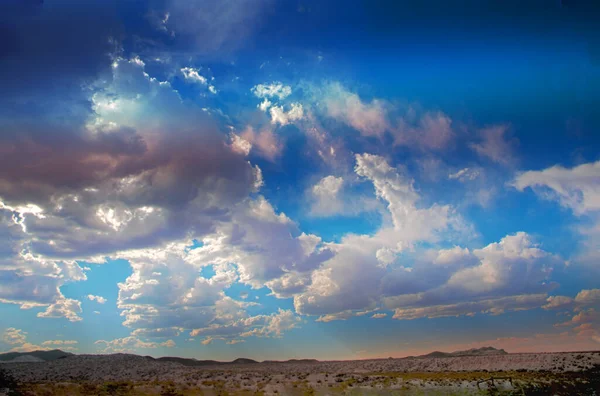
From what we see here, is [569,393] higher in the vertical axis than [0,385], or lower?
lower

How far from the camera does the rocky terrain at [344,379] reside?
192 ft

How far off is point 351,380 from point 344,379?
2.63 meters

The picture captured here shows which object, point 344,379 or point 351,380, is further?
point 344,379

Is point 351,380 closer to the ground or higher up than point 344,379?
higher up

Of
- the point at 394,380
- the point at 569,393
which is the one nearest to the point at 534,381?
the point at 569,393

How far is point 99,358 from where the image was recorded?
369 feet

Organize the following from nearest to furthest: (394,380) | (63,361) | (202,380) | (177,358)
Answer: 1. (394,380)
2. (202,380)
3. (63,361)
4. (177,358)

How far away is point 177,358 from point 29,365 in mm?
70901

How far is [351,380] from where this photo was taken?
68.8m

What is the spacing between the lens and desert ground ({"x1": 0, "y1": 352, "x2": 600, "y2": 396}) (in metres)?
57.8

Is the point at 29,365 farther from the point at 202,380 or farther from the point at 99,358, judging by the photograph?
the point at 202,380

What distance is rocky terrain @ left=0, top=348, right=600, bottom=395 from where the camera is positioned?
58.6 m

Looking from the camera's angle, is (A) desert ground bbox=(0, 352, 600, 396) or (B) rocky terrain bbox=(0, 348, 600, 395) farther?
(B) rocky terrain bbox=(0, 348, 600, 395)

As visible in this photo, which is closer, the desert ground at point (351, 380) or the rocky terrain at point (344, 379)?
the desert ground at point (351, 380)
